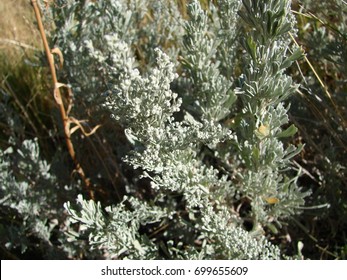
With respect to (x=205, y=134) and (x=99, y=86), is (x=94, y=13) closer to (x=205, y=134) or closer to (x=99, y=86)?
(x=99, y=86)

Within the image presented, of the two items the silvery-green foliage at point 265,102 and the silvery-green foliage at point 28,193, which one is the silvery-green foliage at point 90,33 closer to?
the silvery-green foliage at point 28,193

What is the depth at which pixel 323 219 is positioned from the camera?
6.17ft

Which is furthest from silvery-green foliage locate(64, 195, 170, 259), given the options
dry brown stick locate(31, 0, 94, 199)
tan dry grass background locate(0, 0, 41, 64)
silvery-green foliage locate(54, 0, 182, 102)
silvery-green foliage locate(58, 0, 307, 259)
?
tan dry grass background locate(0, 0, 41, 64)

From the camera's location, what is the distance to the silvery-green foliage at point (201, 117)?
→ 3.78 ft

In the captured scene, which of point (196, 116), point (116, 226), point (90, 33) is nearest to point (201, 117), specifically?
point (196, 116)

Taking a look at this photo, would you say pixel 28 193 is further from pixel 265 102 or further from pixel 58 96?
pixel 265 102

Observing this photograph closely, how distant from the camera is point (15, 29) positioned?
9.43ft

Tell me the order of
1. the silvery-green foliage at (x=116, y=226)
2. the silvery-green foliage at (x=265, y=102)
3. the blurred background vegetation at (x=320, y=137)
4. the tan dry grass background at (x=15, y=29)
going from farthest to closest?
the tan dry grass background at (x=15, y=29) < the blurred background vegetation at (x=320, y=137) < the silvery-green foliage at (x=116, y=226) < the silvery-green foliage at (x=265, y=102)

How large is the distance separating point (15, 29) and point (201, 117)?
1.85 meters

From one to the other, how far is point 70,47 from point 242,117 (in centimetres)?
79

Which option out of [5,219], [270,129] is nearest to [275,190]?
[270,129]

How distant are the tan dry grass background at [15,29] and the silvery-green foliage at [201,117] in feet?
3.84

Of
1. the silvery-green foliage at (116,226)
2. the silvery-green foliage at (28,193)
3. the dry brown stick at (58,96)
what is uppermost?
the dry brown stick at (58,96)

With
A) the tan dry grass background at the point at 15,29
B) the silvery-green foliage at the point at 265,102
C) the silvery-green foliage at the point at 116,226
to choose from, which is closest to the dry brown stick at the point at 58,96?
the silvery-green foliage at the point at 116,226
